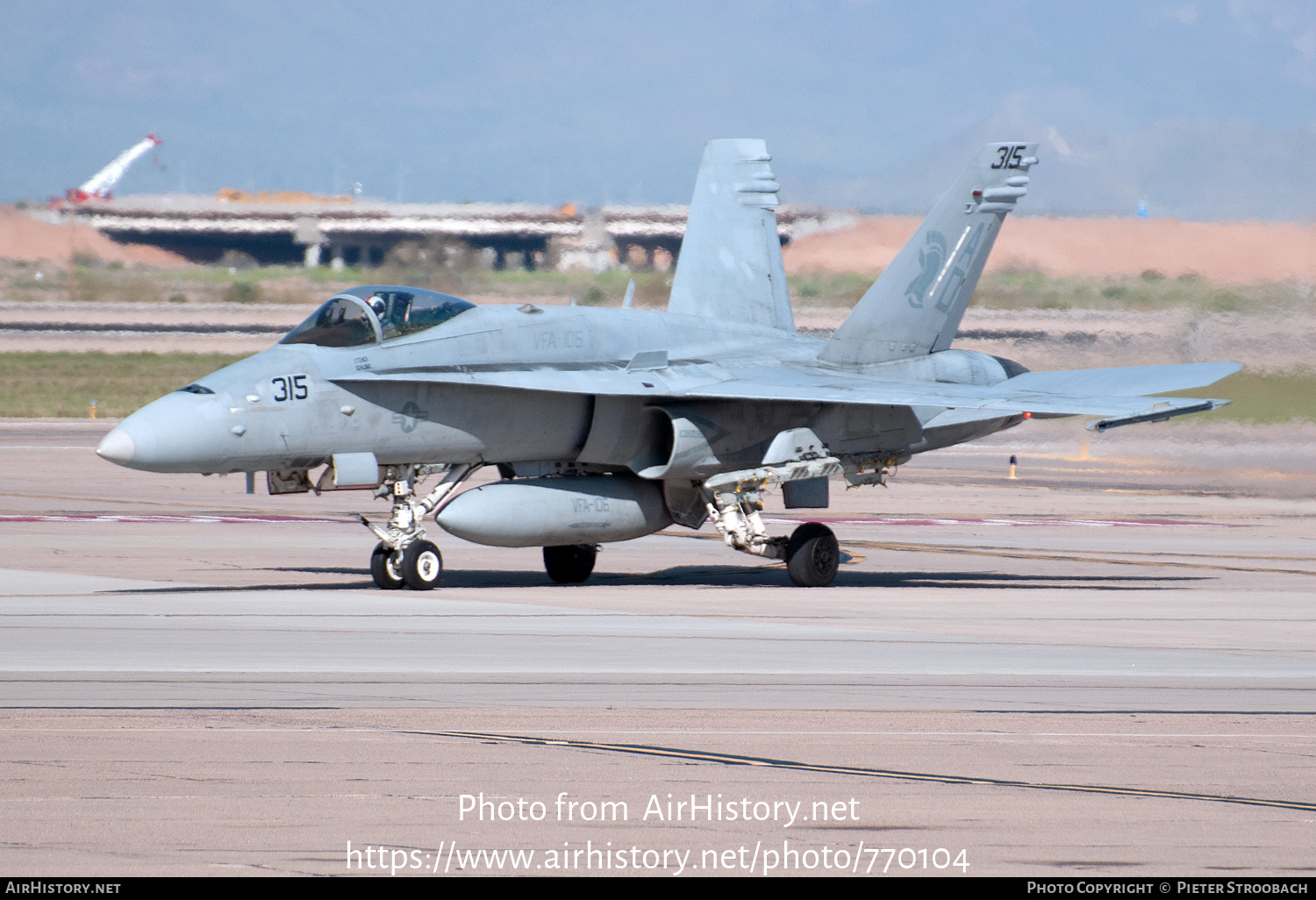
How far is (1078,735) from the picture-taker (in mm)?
9656

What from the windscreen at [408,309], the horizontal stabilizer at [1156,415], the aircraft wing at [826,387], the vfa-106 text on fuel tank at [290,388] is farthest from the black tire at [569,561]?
the horizontal stabilizer at [1156,415]

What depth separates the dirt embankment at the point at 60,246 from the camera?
66250mm

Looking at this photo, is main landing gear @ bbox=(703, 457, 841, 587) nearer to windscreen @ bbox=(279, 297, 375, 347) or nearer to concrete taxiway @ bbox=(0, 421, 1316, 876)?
concrete taxiway @ bbox=(0, 421, 1316, 876)

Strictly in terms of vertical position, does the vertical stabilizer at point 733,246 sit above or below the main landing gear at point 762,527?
above

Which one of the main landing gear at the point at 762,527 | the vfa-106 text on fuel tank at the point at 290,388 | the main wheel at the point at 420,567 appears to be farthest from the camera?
the main landing gear at the point at 762,527

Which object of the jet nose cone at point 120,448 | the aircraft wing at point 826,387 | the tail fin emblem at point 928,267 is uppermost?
the tail fin emblem at point 928,267

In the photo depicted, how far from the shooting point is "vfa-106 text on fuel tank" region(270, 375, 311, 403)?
16078 millimetres

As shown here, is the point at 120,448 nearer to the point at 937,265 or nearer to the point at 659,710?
the point at 659,710

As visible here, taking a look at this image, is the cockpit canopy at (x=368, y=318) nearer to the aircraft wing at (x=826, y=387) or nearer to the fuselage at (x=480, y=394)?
the fuselage at (x=480, y=394)

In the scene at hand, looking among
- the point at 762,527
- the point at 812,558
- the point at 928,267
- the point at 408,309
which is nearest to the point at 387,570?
the point at 408,309

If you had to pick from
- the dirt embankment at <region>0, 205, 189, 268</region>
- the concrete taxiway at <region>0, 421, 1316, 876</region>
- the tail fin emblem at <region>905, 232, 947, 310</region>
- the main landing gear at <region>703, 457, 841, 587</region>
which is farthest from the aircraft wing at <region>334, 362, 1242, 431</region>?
the dirt embankment at <region>0, 205, 189, 268</region>

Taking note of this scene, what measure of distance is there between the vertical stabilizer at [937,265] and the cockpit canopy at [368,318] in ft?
17.2

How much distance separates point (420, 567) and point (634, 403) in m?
2.95
